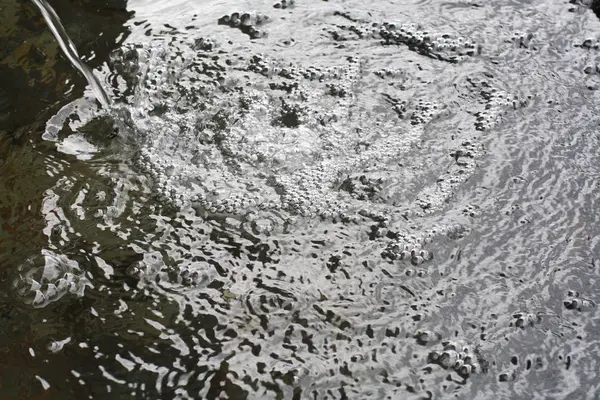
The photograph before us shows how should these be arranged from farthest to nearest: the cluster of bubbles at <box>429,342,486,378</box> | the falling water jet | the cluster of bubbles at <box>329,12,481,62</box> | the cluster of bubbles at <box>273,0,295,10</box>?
the cluster of bubbles at <box>273,0,295,10</box> → the cluster of bubbles at <box>329,12,481,62</box> → the falling water jet → the cluster of bubbles at <box>429,342,486,378</box>

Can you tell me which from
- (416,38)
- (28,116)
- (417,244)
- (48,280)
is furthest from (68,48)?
(417,244)

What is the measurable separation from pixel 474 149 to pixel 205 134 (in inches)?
31.1

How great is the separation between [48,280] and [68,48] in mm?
973

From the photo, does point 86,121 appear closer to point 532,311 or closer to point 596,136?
point 532,311

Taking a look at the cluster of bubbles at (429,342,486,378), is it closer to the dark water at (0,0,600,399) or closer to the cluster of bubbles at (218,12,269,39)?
the dark water at (0,0,600,399)

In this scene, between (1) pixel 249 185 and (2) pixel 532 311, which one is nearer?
(2) pixel 532 311

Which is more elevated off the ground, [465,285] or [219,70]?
[219,70]

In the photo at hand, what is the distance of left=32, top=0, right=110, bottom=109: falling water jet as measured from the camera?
2014 millimetres

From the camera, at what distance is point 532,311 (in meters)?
1.48

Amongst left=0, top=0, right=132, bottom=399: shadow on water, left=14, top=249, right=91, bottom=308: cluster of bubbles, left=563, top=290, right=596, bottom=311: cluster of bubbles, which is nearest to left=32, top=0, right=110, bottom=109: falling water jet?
left=0, top=0, right=132, bottom=399: shadow on water

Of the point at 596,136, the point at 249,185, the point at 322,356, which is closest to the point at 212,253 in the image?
the point at 249,185

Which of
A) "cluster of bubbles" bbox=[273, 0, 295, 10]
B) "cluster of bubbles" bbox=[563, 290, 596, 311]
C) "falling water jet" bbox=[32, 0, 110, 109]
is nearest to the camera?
"cluster of bubbles" bbox=[563, 290, 596, 311]

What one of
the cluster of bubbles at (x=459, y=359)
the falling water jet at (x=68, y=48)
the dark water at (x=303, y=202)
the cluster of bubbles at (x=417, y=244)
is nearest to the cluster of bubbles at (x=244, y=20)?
the dark water at (x=303, y=202)

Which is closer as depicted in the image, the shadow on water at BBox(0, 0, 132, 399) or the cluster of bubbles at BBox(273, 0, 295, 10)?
the shadow on water at BBox(0, 0, 132, 399)
